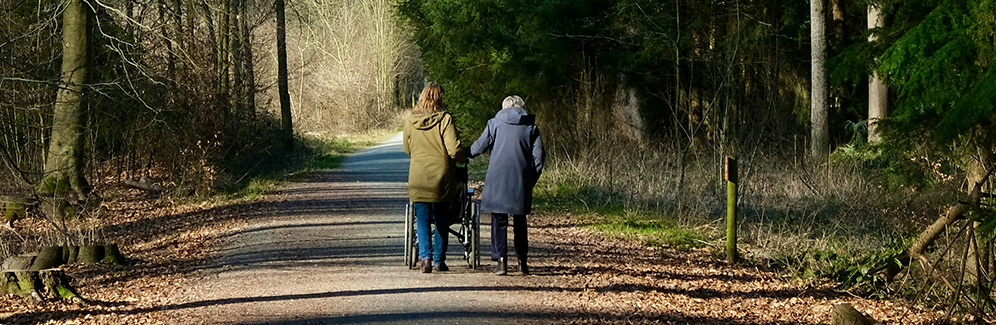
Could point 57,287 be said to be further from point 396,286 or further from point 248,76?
point 248,76

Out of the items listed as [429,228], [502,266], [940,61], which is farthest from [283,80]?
[940,61]

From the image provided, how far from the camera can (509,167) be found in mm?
9992

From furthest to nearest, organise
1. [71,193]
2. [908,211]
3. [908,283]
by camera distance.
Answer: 1. [71,193]
2. [908,211]
3. [908,283]

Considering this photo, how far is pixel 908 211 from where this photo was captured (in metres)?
13.1

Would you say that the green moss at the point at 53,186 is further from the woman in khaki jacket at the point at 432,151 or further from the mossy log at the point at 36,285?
the woman in khaki jacket at the point at 432,151

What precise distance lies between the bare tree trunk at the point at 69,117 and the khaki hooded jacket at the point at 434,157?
8.72 meters

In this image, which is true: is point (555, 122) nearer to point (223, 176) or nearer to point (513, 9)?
point (513, 9)

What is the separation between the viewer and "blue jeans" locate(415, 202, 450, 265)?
33.6ft

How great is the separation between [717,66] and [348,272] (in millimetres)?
6931

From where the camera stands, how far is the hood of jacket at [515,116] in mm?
9992

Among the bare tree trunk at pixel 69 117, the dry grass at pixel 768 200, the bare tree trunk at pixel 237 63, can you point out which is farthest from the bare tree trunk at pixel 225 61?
the dry grass at pixel 768 200

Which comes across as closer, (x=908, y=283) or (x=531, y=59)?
(x=908, y=283)

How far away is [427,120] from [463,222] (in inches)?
41.5

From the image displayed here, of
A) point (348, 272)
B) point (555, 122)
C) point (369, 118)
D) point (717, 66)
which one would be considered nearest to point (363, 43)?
point (369, 118)
